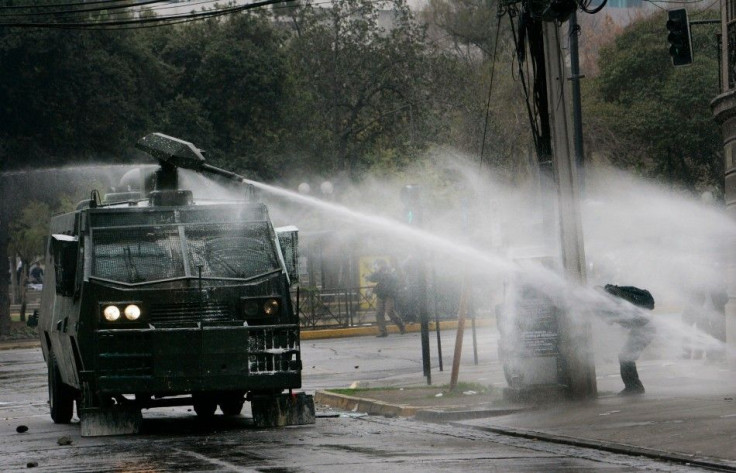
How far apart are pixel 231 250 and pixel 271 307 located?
2.81 ft

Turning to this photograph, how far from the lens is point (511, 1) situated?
1672 centimetres

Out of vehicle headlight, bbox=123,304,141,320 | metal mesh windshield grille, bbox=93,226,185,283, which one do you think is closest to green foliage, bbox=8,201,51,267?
metal mesh windshield grille, bbox=93,226,185,283

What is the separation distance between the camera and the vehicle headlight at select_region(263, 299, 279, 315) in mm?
14922

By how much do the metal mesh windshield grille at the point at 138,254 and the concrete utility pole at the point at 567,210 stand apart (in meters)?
4.28

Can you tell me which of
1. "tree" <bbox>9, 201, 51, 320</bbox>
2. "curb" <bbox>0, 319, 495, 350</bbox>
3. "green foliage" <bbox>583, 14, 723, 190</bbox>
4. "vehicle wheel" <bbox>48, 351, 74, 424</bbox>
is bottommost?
"vehicle wheel" <bbox>48, 351, 74, 424</bbox>

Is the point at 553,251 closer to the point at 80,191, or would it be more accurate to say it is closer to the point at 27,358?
the point at 27,358

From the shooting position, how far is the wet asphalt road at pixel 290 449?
11359 mm

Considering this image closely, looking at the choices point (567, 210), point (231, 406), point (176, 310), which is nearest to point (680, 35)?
point (567, 210)

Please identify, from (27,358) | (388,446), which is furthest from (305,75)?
(388,446)

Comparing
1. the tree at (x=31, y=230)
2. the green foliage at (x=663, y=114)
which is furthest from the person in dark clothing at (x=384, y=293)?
the tree at (x=31, y=230)

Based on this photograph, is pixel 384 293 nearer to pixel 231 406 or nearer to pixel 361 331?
pixel 361 331

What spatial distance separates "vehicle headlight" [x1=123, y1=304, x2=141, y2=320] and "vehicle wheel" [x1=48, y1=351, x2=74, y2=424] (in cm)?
260

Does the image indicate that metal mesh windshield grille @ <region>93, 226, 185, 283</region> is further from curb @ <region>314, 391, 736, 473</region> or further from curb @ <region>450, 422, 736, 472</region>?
curb @ <region>450, 422, 736, 472</region>

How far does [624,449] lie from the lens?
1195 cm
